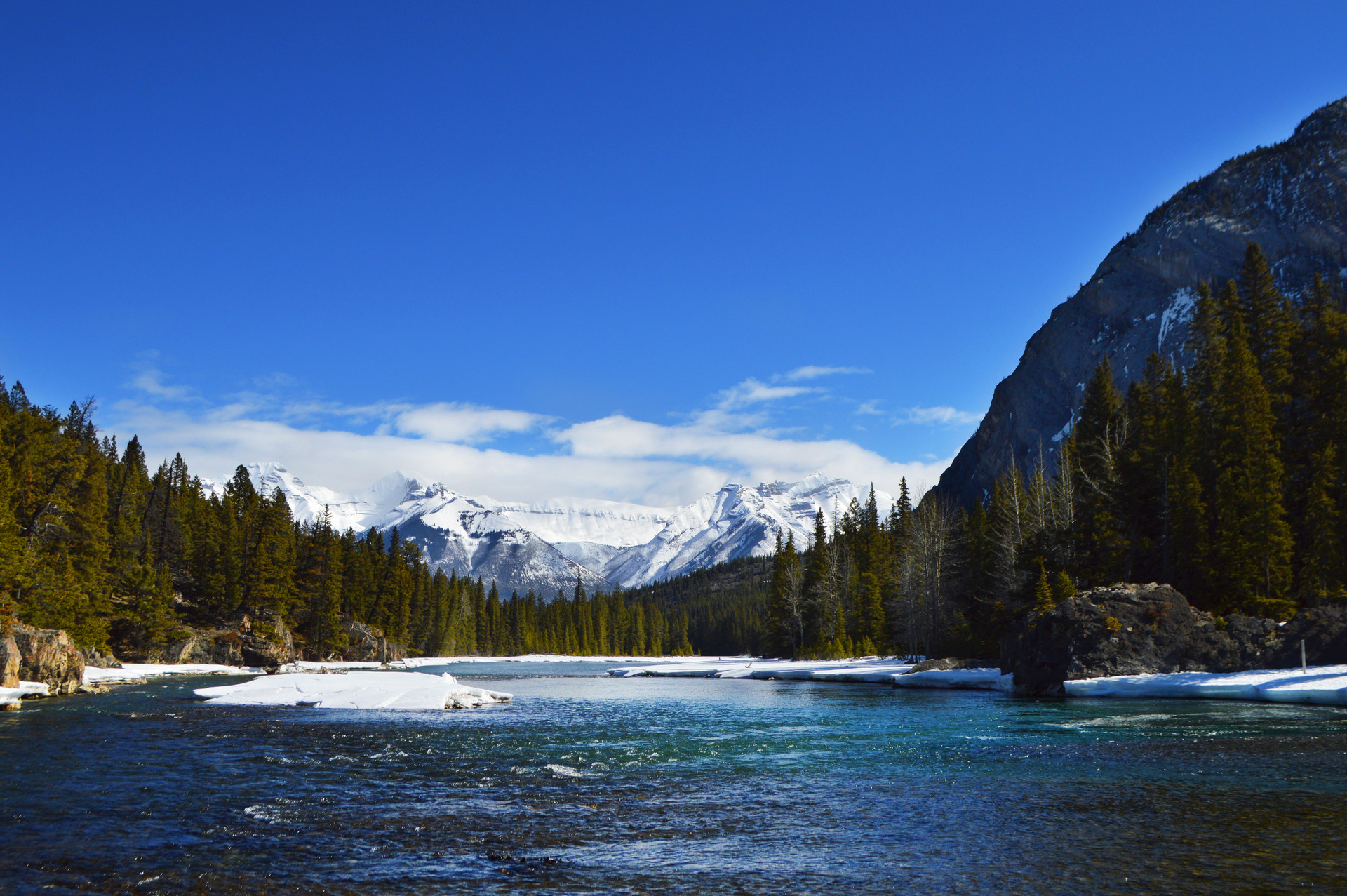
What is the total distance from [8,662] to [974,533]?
244ft

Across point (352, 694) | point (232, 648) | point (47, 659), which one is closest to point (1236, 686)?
point (352, 694)

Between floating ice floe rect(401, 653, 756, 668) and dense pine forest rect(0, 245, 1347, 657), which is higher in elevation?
dense pine forest rect(0, 245, 1347, 657)

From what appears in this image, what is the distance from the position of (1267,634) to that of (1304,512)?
10.8 meters

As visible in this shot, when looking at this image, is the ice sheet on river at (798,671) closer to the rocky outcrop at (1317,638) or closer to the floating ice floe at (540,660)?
the rocky outcrop at (1317,638)

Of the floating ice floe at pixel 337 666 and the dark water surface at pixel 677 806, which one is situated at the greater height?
the dark water surface at pixel 677 806

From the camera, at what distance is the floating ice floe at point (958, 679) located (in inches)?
1932

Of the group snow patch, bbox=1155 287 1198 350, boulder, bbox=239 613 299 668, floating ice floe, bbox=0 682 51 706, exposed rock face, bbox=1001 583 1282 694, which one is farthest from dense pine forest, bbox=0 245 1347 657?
snow patch, bbox=1155 287 1198 350

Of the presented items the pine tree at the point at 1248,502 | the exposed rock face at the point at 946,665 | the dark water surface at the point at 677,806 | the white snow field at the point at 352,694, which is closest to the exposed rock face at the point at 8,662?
the white snow field at the point at 352,694

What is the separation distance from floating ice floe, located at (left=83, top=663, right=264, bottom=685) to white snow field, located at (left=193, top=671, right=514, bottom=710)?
11781mm

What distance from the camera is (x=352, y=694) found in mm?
38312

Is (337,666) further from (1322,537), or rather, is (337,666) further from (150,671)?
(1322,537)

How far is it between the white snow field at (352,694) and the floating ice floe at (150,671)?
11.8 metres

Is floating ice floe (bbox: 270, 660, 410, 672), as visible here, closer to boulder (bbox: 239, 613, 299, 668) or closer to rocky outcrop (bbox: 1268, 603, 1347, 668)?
boulder (bbox: 239, 613, 299, 668)

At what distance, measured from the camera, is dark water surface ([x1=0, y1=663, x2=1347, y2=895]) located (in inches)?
417
